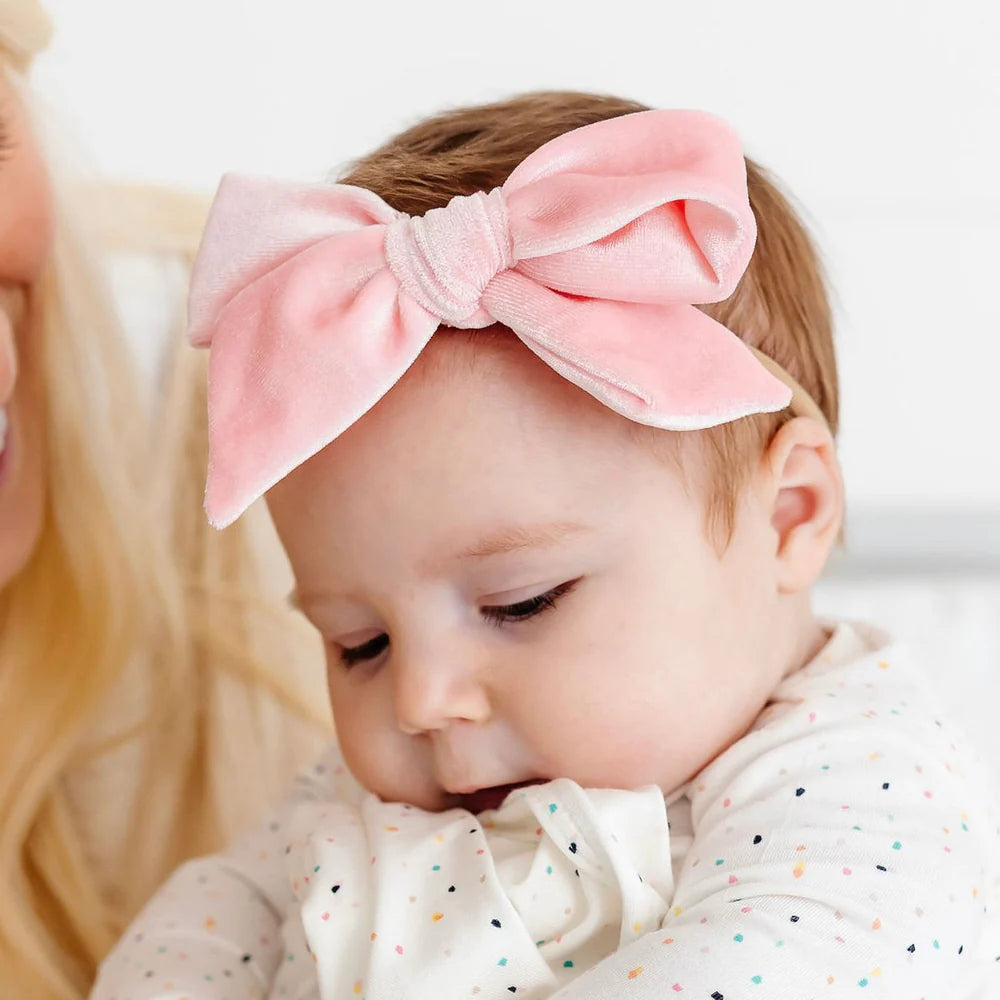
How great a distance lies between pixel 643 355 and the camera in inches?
35.6

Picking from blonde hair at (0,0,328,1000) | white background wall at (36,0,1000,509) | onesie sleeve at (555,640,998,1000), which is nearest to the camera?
onesie sleeve at (555,640,998,1000)

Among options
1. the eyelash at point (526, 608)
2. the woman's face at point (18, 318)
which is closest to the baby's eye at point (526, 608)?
the eyelash at point (526, 608)

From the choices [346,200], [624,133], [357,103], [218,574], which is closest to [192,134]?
[357,103]

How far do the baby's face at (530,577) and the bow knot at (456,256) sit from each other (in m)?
0.05

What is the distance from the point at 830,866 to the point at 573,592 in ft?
0.84

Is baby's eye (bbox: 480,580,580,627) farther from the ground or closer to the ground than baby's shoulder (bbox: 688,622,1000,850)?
farther from the ground

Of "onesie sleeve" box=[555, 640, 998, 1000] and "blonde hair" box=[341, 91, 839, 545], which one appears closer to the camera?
"onesie sleeve" box=[555, 640, 998, 1000]

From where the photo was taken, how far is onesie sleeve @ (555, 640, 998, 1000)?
2.76ft

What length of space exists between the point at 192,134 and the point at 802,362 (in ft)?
3.29

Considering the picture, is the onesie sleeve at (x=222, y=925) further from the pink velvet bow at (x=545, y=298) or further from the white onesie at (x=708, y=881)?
the pink velvet bow at (x=545, y=298)

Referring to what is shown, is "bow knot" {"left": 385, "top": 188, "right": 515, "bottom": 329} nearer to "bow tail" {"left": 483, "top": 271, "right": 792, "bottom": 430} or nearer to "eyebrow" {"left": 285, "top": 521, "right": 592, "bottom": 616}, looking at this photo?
"bow tail" {"left": 483, "top": 271, "right": 792, "bottom": 430}

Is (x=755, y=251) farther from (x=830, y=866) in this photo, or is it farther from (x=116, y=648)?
(x=116, y=648)

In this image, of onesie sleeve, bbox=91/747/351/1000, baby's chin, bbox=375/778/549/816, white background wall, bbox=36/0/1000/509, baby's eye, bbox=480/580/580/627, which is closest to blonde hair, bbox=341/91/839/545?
baby's eye, bbox=480/580/580/627

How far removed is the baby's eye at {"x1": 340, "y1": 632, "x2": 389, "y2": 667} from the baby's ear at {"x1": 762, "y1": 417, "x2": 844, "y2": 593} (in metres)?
0.32
